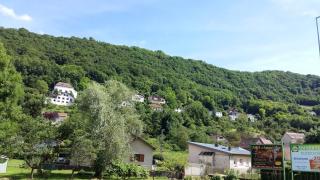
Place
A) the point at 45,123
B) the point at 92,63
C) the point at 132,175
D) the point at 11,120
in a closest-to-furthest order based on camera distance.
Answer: the point at 11,120 → the point at 45,123 → the point at 132,175 → the point at 92,63

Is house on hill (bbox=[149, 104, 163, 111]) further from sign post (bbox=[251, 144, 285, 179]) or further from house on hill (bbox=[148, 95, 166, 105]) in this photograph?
sign post (bbox=[251, 144, 285, 179])

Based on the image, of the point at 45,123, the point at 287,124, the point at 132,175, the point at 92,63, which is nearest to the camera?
the point at 45,123

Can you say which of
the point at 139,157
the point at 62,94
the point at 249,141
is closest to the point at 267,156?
the point at 139,157

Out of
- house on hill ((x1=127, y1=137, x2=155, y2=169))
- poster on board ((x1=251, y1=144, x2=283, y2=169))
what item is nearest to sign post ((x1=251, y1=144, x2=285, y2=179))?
poster on board ((x1=251, y1=144, x2=283, y2=169))

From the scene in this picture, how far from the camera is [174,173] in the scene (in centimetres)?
4547

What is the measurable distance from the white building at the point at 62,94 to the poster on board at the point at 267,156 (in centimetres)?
14588

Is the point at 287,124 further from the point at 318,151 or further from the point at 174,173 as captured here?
the point at 318,151

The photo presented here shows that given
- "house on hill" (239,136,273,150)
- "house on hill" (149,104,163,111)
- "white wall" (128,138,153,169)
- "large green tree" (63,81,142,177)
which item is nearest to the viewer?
"large green tree" (63,81,142,177)

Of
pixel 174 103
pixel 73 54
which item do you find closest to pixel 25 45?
pixel 73 54

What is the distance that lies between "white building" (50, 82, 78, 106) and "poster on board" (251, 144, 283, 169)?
145877 mm

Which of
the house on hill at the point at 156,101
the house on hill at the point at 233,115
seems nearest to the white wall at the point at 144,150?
the house on hill at the point at 156,101

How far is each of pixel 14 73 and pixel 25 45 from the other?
530 feet

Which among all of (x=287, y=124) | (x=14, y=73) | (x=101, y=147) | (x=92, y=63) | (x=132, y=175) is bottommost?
(x=132, y=175)

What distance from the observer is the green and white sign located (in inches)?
1172
